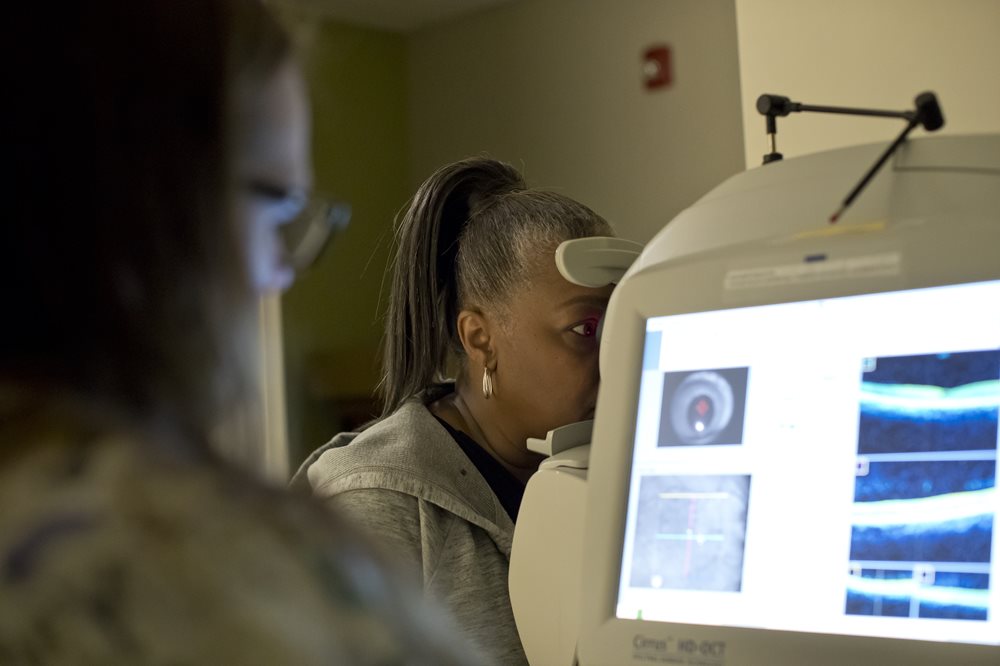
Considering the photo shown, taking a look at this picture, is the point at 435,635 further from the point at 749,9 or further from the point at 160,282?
the point at 749,9

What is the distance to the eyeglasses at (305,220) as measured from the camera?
56cm

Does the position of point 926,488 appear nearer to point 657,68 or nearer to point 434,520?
point 434,520

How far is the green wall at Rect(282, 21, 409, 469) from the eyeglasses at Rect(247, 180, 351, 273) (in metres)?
3.02

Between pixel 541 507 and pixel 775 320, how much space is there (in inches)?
13.0

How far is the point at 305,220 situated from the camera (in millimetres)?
606

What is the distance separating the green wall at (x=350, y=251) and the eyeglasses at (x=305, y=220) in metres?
3.02

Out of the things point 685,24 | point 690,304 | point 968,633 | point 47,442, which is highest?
point 685,24

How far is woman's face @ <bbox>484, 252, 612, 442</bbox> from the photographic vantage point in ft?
4.83

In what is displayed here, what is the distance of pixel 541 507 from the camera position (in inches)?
43.1

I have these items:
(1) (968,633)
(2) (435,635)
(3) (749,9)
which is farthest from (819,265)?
(3) (749,9)

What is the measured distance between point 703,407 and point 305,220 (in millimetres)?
426

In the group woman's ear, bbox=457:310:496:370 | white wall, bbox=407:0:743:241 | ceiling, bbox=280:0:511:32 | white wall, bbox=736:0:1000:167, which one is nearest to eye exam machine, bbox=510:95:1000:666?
woman's ear, bbox=457:310:496:370

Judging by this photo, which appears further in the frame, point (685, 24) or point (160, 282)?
point (685, 24)

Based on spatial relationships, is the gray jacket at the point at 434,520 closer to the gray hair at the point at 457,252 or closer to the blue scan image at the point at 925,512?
the gray hair at the point at 457,252
